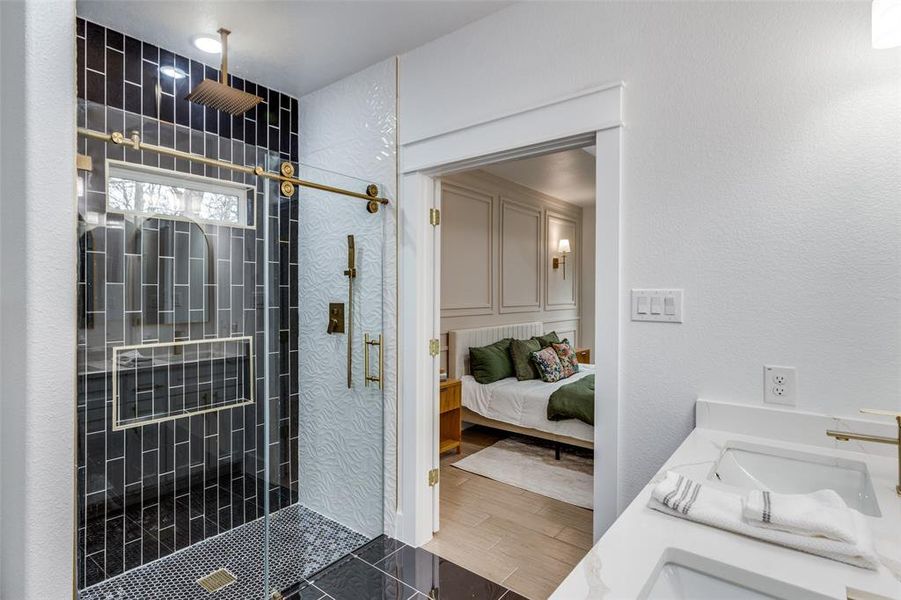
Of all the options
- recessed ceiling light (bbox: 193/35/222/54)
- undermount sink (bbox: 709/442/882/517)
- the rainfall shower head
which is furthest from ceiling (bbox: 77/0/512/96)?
undermount sink (bbox: 709/442/882/517)

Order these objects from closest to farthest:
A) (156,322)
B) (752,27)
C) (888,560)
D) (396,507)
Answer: (888,560)
(752,27)
(156,322)
(396,507)

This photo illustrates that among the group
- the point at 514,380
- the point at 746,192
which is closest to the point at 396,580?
the point at 746,192

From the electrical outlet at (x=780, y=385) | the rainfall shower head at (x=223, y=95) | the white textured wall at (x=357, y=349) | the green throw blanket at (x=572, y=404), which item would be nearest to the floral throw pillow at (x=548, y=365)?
the green throw blanket at (x=572, y=404)

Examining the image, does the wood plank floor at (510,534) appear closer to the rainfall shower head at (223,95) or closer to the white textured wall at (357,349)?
the white textured wall at (357,349)

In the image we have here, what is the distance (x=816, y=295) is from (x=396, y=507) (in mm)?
2136

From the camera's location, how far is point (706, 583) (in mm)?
863

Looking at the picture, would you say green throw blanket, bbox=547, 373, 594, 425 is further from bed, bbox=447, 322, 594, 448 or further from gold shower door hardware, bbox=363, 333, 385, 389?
gold shower door hardware, bbox=363, 333, 385, 389

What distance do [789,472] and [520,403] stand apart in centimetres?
258

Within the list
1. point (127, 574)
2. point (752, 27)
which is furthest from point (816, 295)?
point (127, 574)

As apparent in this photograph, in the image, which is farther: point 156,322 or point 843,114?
point 156,322

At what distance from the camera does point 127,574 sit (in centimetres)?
204

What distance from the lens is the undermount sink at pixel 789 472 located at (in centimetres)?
132

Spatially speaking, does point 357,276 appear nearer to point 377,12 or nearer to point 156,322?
point 156,322

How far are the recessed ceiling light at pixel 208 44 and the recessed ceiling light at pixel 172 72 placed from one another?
18 centimetres
